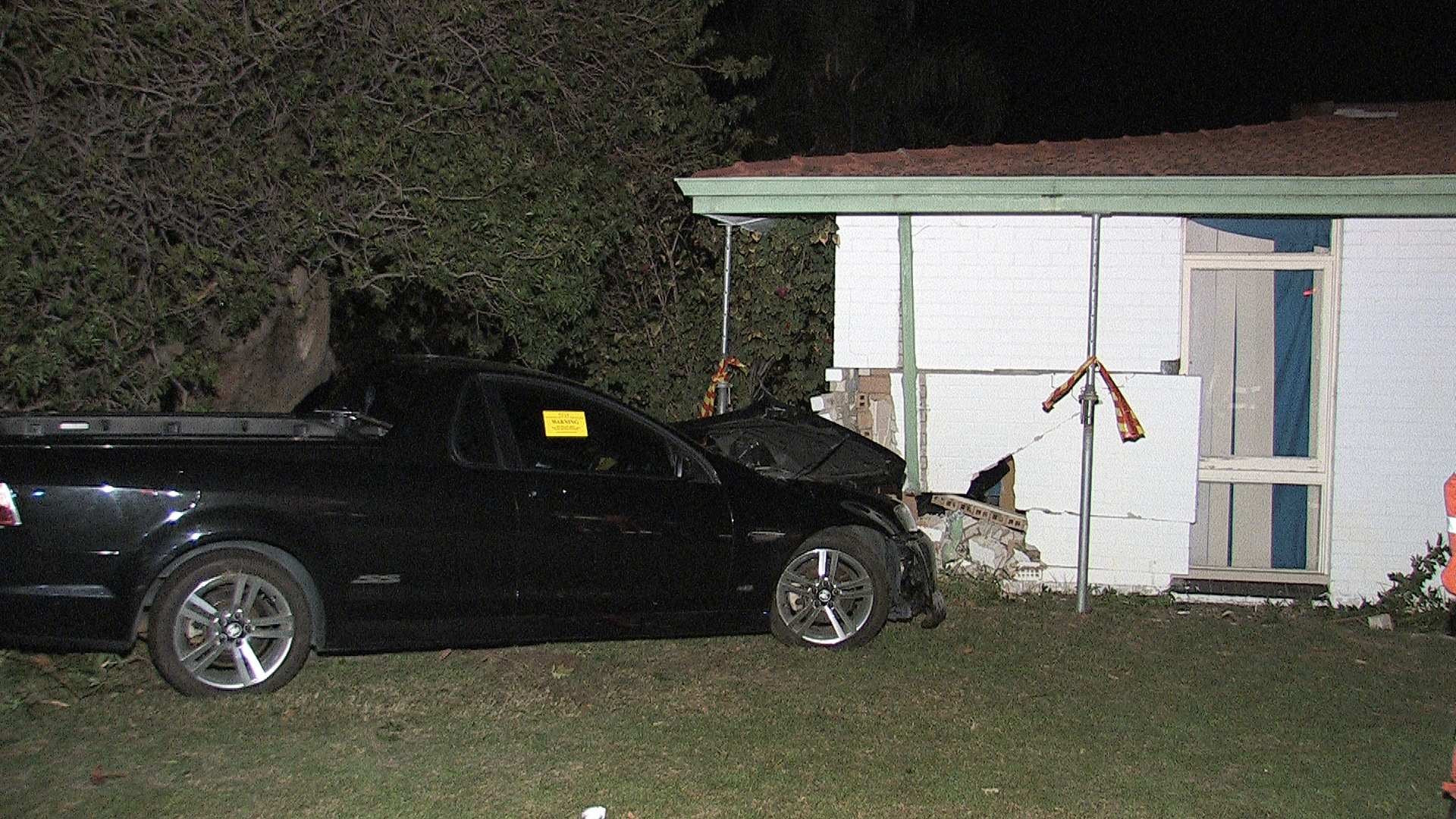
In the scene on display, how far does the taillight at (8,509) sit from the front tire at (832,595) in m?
3.77

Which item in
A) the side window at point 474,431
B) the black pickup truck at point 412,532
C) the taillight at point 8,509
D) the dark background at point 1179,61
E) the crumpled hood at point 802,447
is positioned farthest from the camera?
the dark background at point 1179,61

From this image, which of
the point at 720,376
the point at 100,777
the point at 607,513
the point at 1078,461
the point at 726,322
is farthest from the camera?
the point at 726,322

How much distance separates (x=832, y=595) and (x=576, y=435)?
1722 mm

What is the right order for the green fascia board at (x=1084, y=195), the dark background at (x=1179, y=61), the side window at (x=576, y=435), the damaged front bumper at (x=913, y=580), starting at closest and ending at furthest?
the side window at (x=576, y=435) < the damaged front bumper at (x=913, y=580) < the green fascia board at (x=1084, y=195) < the dark background at (x=1179, y=61)

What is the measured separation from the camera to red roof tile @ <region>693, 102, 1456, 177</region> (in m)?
9.20

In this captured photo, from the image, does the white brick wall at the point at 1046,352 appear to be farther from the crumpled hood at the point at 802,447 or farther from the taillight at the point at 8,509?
the taillight at the point at 8,509

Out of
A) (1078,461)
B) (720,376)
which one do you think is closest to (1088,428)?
(1078,461)

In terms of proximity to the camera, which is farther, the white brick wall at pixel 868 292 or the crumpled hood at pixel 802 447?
the white brick wall at pixel 868 292

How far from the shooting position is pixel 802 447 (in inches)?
351

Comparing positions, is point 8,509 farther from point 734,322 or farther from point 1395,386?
point 1395,386

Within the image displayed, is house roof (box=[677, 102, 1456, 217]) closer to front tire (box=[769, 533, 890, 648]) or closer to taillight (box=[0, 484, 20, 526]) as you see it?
front tire (box=[769, 533, 890, 648])

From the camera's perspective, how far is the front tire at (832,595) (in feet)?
25.6

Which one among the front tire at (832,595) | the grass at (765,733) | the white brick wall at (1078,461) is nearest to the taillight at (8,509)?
the grass at (765,733)

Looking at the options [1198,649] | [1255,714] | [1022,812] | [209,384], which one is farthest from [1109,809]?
[209,384]
